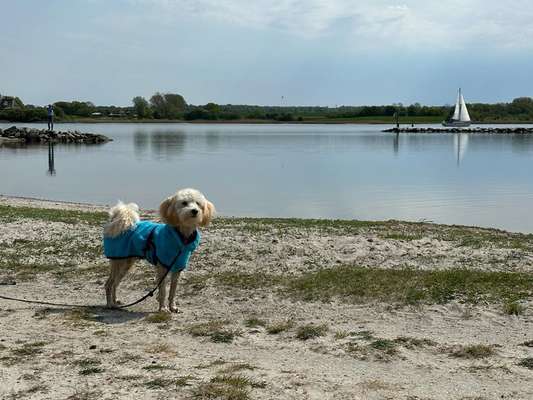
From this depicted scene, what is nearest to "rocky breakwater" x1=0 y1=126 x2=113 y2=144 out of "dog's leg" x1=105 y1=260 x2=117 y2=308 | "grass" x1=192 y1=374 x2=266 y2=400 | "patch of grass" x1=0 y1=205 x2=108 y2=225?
"patch of grass" x1=0 y1=205 x2=108 y2=225

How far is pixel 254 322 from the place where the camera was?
284 inches

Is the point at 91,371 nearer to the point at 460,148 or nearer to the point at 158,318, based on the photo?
the point at 158,318

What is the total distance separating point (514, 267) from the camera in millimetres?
10289

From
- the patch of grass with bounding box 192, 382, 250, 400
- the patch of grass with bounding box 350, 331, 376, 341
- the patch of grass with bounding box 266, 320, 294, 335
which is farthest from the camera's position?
the patch of grass with bounding box 266, 320, 294, 335

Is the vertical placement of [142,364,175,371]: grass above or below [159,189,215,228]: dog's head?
below

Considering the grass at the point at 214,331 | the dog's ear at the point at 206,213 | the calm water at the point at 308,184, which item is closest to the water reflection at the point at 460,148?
the calm water at the point at 308,184

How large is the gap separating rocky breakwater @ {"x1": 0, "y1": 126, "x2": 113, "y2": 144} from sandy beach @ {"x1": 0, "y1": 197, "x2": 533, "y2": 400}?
70.8m

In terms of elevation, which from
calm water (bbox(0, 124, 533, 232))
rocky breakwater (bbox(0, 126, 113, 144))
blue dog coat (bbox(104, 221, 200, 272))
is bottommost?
calm water (bbox(0, 124, 533, 232))

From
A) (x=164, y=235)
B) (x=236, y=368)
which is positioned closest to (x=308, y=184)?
(x=164, y=235)

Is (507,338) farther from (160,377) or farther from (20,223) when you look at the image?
(20,223)

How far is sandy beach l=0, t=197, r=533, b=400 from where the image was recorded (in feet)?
16.9

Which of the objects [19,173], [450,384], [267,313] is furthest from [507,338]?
[19,173]

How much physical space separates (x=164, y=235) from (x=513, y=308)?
14.1 ft

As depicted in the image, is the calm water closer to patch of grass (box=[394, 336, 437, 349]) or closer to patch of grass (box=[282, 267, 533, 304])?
patch of grass (box=[282, 267, 533, 304])
